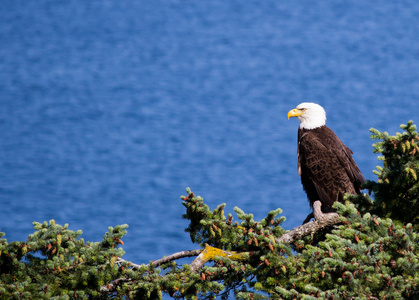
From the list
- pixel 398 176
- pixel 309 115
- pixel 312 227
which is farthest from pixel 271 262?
pixel 309 115

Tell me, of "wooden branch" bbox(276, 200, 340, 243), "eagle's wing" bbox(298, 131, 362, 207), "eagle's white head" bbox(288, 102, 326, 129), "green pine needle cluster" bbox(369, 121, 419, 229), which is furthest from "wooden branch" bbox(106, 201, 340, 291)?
"eagle's white head" bbox(288, 102, 326, 129)

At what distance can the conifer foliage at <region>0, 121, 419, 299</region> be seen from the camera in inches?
96.0

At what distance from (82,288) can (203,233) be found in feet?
3.14

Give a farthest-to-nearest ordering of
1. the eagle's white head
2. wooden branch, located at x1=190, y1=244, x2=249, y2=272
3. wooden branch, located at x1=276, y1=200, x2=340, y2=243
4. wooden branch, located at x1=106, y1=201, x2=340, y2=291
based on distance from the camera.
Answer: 1. the eagle's white head
2. wooden branch, located at x1=276, y1=200, x2=340, y2=243
3. wooden branch, located at x1=190, y1=244, x2=249, y2=272
4. wooden branch, located at x1=106, y1=201, x2=340, y2=291

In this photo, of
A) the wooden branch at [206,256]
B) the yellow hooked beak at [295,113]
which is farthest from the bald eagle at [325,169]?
the wooden branch at [206,256]

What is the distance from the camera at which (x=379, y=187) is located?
303 centimetres

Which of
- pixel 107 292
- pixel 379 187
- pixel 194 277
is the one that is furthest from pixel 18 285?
pixel 379 187

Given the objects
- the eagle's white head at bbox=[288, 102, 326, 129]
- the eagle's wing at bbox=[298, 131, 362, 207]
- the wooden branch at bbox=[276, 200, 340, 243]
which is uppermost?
the eagle's white head at bbox=[288, 102, 326, 129]

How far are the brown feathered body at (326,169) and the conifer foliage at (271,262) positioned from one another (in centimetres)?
185

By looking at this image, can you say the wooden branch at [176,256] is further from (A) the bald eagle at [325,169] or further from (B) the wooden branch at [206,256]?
(A) the bald eagle at [325,169]

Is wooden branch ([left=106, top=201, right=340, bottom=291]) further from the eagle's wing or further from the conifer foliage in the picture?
the eagle's wing

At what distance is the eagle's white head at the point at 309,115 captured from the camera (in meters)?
5.50

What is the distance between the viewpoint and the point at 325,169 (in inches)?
203

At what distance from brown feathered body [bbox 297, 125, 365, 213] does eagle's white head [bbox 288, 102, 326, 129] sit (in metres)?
0.19
